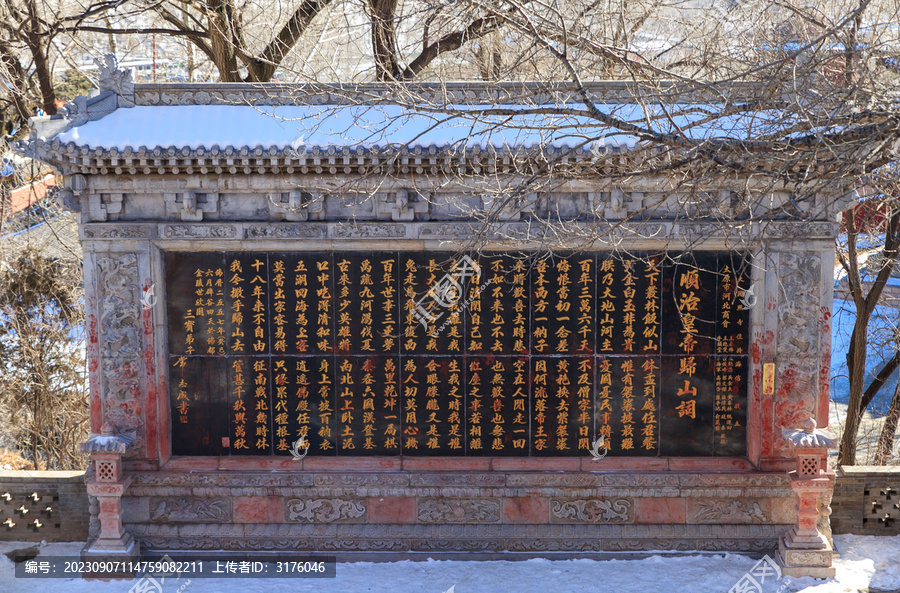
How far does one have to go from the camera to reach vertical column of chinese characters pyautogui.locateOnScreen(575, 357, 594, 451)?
22.1 ft

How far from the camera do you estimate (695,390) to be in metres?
6.72

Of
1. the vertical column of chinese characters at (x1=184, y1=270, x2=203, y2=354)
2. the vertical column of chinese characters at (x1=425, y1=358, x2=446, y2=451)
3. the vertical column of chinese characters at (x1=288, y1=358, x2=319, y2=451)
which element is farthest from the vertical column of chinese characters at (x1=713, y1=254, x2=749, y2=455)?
the vertical column of chinese characters at (x1=184, y1=270, x2=203, y2=354)

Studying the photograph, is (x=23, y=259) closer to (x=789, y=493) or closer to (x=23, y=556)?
(x=23, y=556)

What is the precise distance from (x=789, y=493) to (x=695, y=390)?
116 cm

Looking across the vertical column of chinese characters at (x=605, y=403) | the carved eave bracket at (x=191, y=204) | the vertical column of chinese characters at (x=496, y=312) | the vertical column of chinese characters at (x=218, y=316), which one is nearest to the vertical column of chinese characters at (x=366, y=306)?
the vertical column of chinese characters at (x=496, y=312)

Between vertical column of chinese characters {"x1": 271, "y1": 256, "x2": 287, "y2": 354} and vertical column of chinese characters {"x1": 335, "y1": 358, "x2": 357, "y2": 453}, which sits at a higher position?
vertical column of chinese characters {"x1": 271, "y1": 256, "x2": 287, "y2": 354}

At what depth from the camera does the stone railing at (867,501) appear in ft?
23.2

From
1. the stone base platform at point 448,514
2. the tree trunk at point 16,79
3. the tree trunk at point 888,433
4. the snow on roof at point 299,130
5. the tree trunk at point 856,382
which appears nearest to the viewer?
the snow on roof at point 299,130

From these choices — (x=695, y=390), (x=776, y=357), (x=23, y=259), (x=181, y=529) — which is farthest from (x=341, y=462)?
(x=23, y=259)

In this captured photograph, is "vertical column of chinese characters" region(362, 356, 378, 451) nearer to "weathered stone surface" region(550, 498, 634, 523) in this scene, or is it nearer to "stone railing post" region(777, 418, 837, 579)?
"weathered stone surface" region(550, 498, 634, 523)

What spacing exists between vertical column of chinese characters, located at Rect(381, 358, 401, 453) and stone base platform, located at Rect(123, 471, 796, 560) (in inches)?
10.4

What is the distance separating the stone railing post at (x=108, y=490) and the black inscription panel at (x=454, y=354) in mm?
572

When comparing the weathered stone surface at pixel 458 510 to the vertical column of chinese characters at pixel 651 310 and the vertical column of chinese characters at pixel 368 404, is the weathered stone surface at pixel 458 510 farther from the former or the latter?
the vertical column of chinese characters at pixel 651 310

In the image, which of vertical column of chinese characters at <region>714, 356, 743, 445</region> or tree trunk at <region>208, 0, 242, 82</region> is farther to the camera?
tree trunk at <region>208, 0, 242, 82</region>
